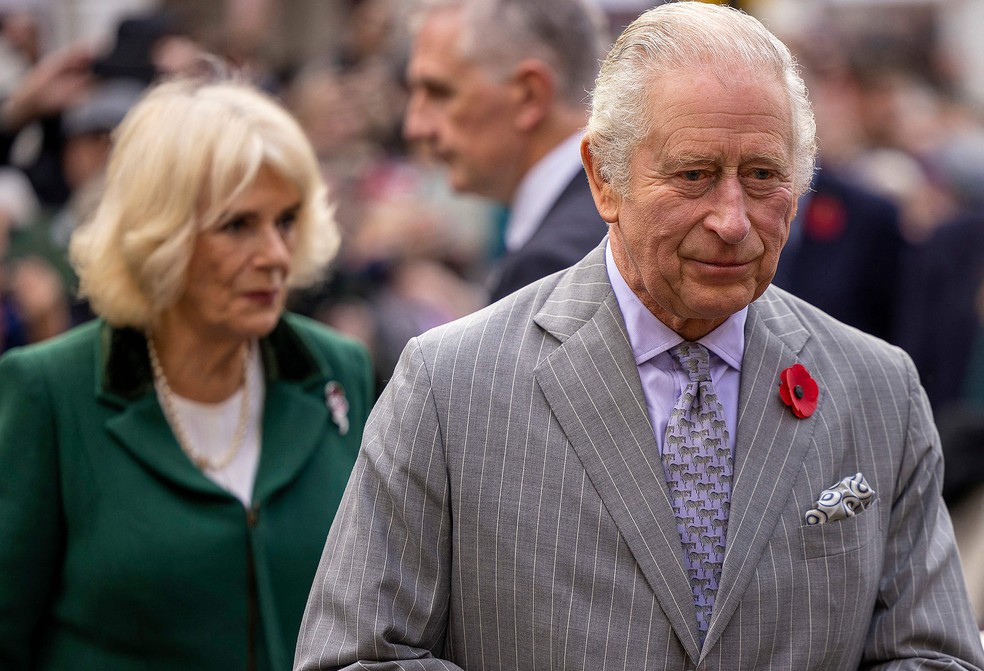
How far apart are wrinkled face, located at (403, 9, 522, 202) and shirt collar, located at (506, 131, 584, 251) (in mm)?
109

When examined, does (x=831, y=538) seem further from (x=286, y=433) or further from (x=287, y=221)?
(x=287, y=221)

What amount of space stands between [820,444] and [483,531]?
615 millimetres

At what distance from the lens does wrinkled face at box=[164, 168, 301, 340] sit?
3.66m

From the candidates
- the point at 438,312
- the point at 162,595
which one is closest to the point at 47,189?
the point at 438,312

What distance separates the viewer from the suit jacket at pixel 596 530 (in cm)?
239

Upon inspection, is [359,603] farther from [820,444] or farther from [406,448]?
[820,444]

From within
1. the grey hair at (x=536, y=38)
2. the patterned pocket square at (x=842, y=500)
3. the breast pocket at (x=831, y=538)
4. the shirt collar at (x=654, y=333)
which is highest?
the grey hair at (x=536, y=38)

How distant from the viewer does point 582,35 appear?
4.41 meters

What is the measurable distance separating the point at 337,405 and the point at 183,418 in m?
0.42

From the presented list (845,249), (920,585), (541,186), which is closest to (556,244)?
(541,186)

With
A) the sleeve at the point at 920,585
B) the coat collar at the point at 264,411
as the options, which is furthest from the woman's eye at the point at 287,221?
the sleeve at the point at 920,585

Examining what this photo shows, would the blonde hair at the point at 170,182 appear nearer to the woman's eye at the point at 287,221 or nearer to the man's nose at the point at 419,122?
the woman's eye at the point at 287,221

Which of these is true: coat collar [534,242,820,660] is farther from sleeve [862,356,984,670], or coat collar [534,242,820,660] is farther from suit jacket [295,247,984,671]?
sleeve [862,356,984,670]

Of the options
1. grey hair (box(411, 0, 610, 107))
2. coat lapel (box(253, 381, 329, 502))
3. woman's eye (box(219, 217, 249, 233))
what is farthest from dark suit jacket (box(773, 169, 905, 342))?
woman's eye (box(219, 217, 249, 233))
